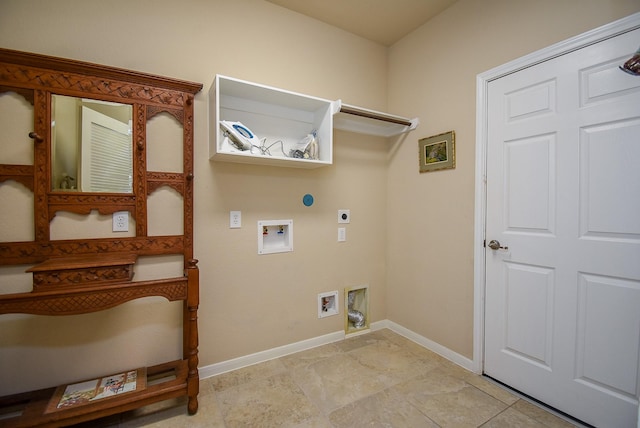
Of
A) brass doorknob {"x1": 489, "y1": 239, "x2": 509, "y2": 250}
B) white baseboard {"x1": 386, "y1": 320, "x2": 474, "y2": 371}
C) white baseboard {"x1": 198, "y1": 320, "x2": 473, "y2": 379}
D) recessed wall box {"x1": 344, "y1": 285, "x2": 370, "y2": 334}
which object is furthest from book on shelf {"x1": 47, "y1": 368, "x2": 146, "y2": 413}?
brass doorknob {"x1": 489, "y1": 239, "x2": 509, "y2": 250}

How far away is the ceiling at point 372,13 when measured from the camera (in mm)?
2133

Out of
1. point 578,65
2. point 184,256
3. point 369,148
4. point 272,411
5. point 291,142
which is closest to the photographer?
point 578,65

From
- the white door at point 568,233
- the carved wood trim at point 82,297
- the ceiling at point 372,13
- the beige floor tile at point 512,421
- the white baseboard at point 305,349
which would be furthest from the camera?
the ceiling at point 372,13

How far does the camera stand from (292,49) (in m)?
2.24

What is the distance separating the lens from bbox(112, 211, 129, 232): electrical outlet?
1647mm

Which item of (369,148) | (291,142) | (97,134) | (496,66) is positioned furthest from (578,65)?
(97,134)

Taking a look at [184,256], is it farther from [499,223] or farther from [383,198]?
[499,223]

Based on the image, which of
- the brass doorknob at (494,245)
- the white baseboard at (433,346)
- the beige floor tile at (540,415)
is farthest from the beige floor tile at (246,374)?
the brass doorknob at (494,245)

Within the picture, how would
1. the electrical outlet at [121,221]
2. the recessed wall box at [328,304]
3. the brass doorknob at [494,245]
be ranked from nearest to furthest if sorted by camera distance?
1. the electrical outlet at [121,221]
2. the brass doorknob at [494,245]
3. the recessed wall box at [328,304]

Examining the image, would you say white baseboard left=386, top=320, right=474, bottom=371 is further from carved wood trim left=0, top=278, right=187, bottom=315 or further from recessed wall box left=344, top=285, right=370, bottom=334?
carved wood trim left=0, top=278, right=187, bottom=315

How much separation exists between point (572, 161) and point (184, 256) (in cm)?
242

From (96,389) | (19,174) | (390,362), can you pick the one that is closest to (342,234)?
(390,362)

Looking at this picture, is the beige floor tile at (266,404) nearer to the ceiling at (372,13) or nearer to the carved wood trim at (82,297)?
the carved wood trim at (82,297)

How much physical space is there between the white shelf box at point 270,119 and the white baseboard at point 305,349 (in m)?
1.48
